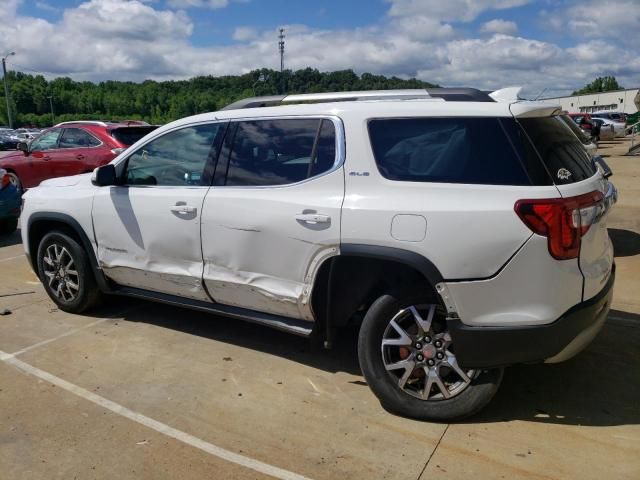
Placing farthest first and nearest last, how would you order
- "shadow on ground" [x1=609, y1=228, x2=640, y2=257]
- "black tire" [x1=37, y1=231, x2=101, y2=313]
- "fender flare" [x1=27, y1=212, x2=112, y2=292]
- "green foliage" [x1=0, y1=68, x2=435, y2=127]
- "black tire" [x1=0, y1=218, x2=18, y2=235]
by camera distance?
"green foliage" [x1=0, y1=68, x2=435, y2=127] < "black tire" [x1=0, y1=218, x2=18, y2=235] < "shadow on ground" [x1=609, y1=228, x2=640, y2=257] < "black tire" [x1=37, y1=231, x2=101, y2=313] < "fender flare" [x1=27, y1=212, x2=112, y2=292]

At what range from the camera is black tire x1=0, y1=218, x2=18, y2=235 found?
934 cm

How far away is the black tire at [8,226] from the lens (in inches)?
368

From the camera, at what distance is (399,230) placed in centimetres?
331

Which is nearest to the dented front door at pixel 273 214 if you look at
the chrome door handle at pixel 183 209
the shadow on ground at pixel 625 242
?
the chrome door handle at pixel 183 209

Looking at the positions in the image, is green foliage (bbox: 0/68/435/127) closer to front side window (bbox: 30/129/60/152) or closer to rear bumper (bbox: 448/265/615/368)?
front side window (bbox: 30/129/60/152)

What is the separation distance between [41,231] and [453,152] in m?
4.05

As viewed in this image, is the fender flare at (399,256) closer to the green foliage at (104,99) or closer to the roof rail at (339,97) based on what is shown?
the roof rail at (339,97)

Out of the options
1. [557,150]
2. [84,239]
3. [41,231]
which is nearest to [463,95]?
[557,150]

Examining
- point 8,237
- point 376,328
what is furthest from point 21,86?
point 376,328

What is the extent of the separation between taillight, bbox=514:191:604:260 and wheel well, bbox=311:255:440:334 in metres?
0.67

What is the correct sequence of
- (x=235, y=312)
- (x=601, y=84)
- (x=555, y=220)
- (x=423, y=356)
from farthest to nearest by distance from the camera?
(x=601, y=84) < (x=235, y=312) < (x=423, y=356) < (x=555, y=220)

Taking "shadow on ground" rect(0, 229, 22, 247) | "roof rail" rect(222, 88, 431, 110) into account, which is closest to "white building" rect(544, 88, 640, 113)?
"shadow on ground" rect(0, 229, 22, 247)

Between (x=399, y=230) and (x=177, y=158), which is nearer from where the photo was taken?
(x=399, y=230)

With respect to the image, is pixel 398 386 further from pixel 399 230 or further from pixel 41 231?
pixel 41 231
